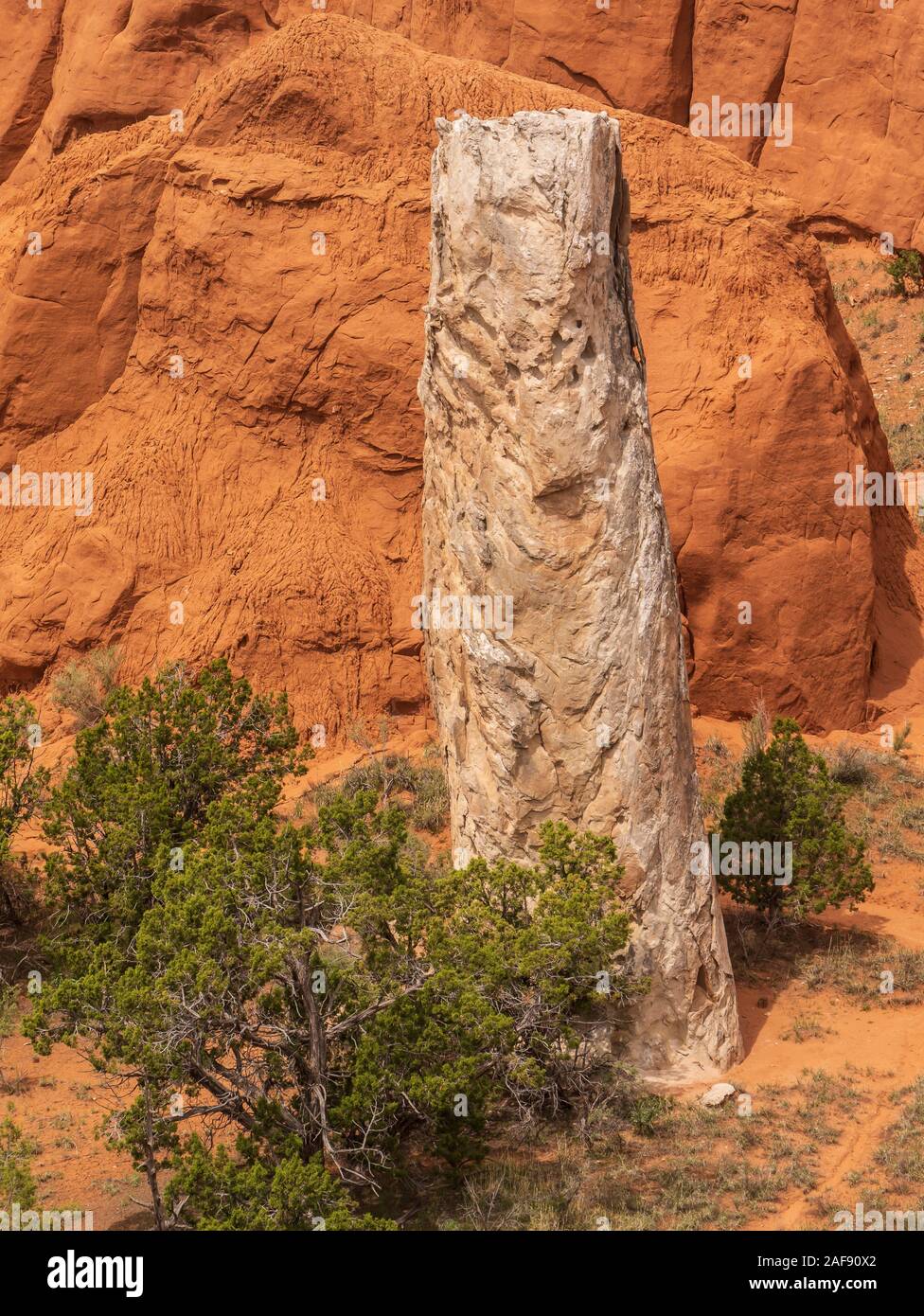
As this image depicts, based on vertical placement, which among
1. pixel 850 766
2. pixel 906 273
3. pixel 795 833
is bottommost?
pixel 795 833

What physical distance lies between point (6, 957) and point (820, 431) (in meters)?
8.49

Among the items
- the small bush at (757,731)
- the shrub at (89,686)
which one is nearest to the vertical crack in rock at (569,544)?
the small bush at (757,731)

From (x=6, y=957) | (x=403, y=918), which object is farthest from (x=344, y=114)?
(x=403, y=918)

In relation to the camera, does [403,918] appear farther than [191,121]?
No

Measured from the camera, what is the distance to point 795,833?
12227 mm

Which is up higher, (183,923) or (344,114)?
(344,114)

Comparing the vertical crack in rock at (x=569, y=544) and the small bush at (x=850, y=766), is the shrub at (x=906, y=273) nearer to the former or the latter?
the small bush at (x=850, y=766)

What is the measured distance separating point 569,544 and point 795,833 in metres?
3.38

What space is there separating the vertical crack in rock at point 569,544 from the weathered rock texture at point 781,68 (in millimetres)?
14161

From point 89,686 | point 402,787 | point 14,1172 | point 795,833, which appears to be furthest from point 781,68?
point 14,1172

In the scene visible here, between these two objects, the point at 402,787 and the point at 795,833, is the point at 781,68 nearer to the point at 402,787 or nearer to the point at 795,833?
the point at 402,787

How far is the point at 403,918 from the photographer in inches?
358

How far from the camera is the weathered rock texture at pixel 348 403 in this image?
605 inches
